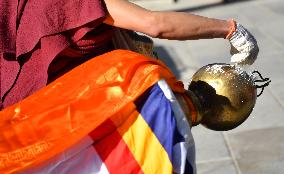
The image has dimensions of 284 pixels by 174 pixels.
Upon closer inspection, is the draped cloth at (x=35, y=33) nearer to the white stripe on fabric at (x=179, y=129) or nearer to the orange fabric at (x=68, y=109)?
the orange fabric at (x=68, y=109)

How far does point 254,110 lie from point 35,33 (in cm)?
303

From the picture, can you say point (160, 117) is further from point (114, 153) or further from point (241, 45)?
point (241, 45)

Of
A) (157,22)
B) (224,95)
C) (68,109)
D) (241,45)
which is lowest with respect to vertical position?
(224,95)

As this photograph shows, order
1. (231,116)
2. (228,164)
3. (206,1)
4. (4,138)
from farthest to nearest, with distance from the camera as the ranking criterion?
(206,1)
(228,164)
(231,116)
(4,138)


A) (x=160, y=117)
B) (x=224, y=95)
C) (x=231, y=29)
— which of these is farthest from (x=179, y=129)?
(x=231, y=29)

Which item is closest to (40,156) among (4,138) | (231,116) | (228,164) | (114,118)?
(4,138)

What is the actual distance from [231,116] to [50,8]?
83cm

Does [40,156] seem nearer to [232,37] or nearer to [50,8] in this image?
[50,8]

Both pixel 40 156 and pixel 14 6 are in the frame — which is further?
pixel 14 6

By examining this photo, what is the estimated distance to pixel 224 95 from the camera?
213cm

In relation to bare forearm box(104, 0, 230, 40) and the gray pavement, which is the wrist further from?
the gray pavement

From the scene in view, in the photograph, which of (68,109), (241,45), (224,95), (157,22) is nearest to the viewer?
(68,109)

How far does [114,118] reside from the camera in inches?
72.4

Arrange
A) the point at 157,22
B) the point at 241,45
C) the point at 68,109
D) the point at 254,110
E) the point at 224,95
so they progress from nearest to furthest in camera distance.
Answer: the point at 68,109
the point at 157,22
the point at 224,95
the point at 241,45
the point at 254,110
